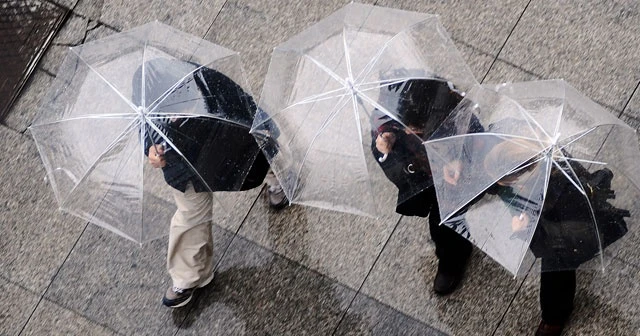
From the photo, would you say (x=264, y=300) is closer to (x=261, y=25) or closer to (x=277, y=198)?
(x=277, y=198)

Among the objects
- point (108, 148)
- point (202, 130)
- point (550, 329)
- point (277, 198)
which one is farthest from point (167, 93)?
point (550, 329)

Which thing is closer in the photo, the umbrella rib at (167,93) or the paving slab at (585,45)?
the umbrella rib at (167,93)

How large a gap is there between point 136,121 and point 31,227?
6.33ft

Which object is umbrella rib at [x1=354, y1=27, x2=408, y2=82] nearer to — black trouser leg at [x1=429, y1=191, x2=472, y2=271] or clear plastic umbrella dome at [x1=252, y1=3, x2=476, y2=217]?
clear plastic umbrella dome at [x1=252, y1=3, x2=476, y2=217]

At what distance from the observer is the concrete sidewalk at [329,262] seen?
536cm

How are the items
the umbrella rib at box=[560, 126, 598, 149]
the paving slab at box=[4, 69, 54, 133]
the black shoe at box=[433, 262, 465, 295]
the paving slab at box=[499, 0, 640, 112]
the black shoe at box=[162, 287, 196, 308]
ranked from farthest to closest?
the paving slab at box=[4, 69, 54, 133]
the paving slab at box=[499, 0, 640, 112]
the black shoe at box=[162, 287, 196, 308]
the black shoe at box=[433, 262, 465, 295]
the umbrella rib at box=[560, 126, 598, 149]

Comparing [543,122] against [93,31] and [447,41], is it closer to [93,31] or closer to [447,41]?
[447,41]

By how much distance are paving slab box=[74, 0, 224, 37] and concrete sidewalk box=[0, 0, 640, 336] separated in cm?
33

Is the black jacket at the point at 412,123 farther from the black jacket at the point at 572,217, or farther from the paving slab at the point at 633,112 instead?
the paving slab at the point at 633,112

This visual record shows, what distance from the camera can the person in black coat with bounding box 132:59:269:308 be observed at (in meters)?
4.40

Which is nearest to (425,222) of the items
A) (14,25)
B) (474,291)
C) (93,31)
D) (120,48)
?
(474,291)

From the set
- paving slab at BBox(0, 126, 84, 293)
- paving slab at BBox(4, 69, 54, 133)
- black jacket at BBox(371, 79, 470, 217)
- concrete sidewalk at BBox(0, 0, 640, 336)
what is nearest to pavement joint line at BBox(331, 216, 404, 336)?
concrete sidewalk at BBox(0, 0, 640, 336)

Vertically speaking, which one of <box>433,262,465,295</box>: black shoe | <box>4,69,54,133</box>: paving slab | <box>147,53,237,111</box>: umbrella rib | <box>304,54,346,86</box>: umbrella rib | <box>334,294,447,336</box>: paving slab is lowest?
<box>334,294,447,336</box>: paving slab

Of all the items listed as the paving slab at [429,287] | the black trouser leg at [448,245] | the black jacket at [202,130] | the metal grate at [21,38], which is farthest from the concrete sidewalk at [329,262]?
the black jacket at [202,130]
